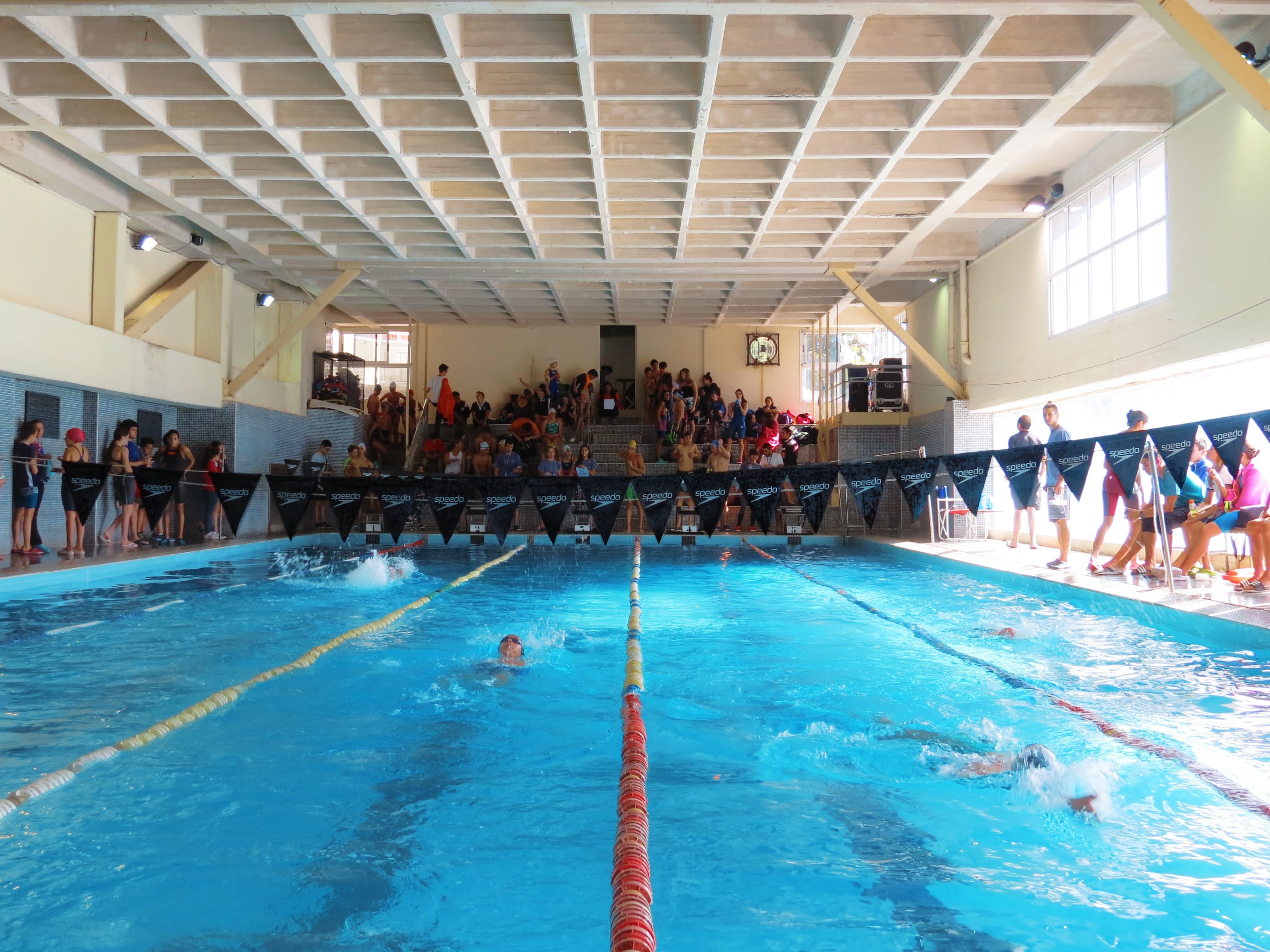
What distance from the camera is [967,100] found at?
8.26 meters

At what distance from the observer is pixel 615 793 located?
3494 mm

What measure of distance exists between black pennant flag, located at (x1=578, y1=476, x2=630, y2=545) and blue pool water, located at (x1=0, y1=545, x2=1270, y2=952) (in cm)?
380

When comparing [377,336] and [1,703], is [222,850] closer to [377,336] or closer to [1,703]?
[1,703]

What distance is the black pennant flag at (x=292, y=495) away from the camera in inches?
429

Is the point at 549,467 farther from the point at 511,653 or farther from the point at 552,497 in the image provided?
the point at 511,653

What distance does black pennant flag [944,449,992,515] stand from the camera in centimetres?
858

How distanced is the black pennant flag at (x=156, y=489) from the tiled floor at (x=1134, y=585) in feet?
30.3

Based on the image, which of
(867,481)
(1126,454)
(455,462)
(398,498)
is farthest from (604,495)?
(455,462)

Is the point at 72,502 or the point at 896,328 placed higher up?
the point at 896,328

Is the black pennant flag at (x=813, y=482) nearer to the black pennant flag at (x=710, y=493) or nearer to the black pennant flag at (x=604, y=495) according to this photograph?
the black pennant flag at (x=710, y=493)

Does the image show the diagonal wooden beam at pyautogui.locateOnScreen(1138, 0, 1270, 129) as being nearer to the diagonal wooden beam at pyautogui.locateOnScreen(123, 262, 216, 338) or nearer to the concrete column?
the concrete column

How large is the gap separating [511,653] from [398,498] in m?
5.70

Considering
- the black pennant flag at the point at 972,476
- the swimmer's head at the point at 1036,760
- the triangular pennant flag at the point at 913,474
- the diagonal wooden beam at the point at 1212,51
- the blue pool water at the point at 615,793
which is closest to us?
the blue pool water at the point at 615,793

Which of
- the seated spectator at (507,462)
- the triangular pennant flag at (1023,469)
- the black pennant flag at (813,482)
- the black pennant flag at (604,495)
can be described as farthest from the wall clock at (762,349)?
the triangular pennant flag at (1023,469)
